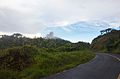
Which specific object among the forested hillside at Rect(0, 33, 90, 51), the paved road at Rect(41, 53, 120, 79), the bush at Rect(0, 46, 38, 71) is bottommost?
the paved road at Rect(41, 53, 120, 79)

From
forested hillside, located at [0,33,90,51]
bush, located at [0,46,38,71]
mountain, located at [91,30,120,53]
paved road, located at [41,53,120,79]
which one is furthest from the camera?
mountain, located at [91,30,120,53]

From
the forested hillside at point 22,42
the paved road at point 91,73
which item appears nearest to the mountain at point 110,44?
the forested hillside at point 22,42

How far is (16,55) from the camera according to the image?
71.3 feet

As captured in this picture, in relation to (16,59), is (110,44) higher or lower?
higher

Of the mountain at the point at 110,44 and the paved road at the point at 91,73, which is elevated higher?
the mountain at the point at 110,44

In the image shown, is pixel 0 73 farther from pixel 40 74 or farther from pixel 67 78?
pixel 67 78

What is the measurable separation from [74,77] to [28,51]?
9.88m

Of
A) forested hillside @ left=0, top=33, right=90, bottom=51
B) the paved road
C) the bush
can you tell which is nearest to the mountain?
forested hillside @ left=0, top=33, right=90, bottom=51

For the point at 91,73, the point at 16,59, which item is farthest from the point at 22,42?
the point at 91,73

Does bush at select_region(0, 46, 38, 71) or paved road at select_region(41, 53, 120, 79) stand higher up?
bush at select_region(0, 46, 38, 71)

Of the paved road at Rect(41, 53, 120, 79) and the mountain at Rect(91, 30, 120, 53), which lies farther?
the mountain at Rect(91, 30, 120, 53)

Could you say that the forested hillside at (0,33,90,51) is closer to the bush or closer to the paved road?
the bush

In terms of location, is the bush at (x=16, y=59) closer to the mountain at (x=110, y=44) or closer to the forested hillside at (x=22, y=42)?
the forested hillside at (x=22, y=42)

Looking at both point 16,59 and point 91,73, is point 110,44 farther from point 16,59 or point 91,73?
point 91,73
